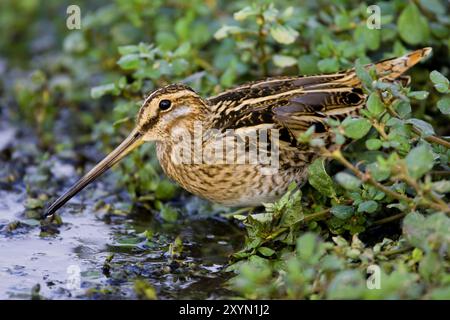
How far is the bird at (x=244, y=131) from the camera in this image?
4594mm

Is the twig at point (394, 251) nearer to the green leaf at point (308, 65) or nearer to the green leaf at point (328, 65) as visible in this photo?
the green leaf at point (328, 65)

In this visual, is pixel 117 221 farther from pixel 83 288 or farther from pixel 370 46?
pixel 370 46

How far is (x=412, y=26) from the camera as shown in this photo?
217 inches

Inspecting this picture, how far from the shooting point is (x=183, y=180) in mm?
4777

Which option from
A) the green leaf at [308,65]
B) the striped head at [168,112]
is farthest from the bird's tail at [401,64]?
the striped head at [168,112]

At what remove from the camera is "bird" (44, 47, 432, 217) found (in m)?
4.59

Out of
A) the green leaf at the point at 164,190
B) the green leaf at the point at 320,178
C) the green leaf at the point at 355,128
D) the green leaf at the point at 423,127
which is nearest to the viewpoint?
the green leaf at the point at 355,128

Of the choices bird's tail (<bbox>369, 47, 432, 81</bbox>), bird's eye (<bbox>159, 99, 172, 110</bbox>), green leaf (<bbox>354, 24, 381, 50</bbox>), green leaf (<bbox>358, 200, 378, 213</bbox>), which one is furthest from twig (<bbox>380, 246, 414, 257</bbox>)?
green leaf (<bbox>354, 24, 381, 50</bbox>)

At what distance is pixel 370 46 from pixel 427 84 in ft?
1.84

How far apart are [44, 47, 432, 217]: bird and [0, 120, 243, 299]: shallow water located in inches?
10.2

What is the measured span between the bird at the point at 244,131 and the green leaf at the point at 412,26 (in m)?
0.72

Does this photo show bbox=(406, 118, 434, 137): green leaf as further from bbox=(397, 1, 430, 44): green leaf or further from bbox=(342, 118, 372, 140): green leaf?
bbox=(397, 1, 430, 44): green leaf

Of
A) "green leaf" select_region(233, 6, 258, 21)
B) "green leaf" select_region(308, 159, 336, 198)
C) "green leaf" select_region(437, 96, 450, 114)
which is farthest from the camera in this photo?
"green leaf" select_region(233, 6, 258, 21)
